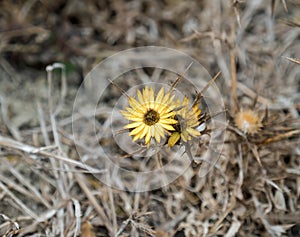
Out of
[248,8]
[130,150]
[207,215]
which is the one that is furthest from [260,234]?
[248,8]

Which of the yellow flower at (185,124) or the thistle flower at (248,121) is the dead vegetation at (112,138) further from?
the yellow flower at (185,124)

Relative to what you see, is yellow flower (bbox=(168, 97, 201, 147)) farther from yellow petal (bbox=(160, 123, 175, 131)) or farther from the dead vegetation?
the dead vegetation

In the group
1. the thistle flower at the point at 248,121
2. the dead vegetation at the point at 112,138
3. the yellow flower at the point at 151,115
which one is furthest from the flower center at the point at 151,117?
the thistle flower at the point at 248,121

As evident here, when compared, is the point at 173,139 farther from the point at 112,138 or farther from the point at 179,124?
the point at 112,138

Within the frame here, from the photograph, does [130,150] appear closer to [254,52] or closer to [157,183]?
[157,183]

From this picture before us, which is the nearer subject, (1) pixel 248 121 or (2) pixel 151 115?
(2) pixel 151 115

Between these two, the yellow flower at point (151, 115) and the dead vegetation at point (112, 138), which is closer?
the yellow flower at point (151, 115)

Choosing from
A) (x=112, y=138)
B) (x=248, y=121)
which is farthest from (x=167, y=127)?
(x=112, y=138)
